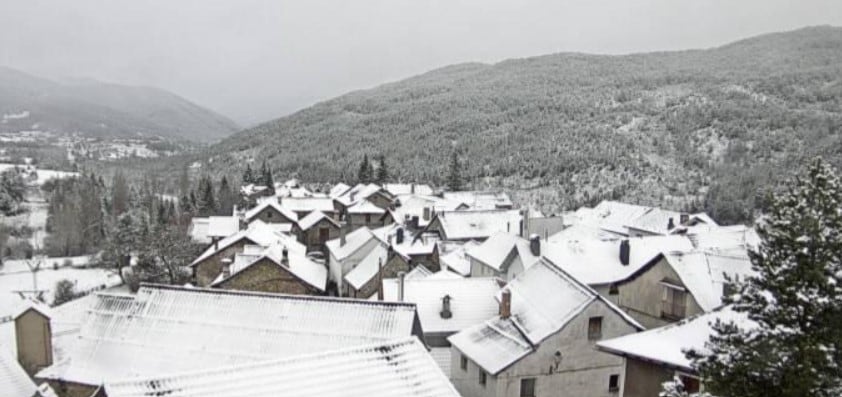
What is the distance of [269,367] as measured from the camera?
14.4 m

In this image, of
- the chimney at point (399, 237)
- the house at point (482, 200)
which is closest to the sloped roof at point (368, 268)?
the chimney at point (399, 237)

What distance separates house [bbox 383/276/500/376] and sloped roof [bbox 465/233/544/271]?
5641mm

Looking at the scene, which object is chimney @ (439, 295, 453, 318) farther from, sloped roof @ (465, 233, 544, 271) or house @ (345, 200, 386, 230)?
house @ (345, 200, 386, 230)

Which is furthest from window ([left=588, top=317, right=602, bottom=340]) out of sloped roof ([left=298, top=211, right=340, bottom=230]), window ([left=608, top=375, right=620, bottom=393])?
sloped roof ([left=298, top=211, right=340, bottom=230])

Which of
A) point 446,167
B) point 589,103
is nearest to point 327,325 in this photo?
point 446,167

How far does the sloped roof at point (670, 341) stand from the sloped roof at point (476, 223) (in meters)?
34.4

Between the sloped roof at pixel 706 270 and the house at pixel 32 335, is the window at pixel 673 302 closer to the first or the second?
the sloped roof at pixel 706 270

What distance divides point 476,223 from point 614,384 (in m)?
32.2

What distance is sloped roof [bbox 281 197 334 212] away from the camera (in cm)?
7444

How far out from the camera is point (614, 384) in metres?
24.4

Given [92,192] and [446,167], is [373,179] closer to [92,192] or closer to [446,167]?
[446,167]

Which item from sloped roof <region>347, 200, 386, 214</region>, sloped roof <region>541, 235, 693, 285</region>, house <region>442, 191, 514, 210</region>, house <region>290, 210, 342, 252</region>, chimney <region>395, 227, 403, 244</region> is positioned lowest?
house <region>290, 210, 342, 252</region>

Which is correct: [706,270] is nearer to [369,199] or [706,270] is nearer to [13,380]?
[13,380]

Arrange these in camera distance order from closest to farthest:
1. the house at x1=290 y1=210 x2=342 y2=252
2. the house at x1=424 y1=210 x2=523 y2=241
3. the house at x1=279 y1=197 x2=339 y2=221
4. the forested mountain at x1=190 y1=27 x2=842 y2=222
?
→ the house at x1=424 y1=210 x2=523 y2=241 < the house at x1=290 y1=210 x2=342 y2=252 < the house at x1=279 y1=197 x2=339 y2=221 < the forested mountain at x1=190 y1=27 x2=842 y2=222
